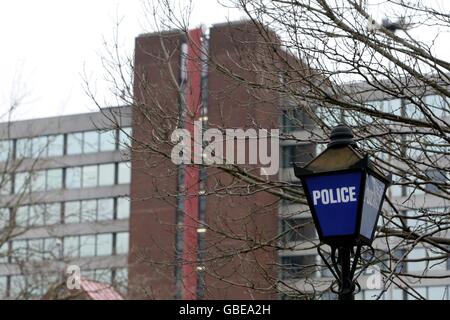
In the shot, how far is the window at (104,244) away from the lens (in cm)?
7388

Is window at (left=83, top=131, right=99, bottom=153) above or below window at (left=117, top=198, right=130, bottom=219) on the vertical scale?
above

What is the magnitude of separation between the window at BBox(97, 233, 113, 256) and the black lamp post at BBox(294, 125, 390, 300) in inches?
2640

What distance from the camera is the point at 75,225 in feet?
243

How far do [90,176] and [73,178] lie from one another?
5.29 feet

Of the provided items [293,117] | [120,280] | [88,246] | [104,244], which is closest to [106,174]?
[104,244]

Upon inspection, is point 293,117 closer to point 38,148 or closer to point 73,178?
point 38,148

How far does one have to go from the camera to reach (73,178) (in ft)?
260

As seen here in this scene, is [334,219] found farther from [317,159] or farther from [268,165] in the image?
[268,165]

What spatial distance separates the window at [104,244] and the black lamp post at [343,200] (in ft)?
220

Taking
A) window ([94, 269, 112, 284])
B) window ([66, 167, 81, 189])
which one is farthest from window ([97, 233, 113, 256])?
window ([94, 269, 112, 284])

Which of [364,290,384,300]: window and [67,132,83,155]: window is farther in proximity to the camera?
[67,132,83,155]: window

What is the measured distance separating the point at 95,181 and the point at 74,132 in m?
4.20

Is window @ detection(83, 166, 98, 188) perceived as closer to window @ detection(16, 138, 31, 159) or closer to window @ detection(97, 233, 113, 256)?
window @ detection(97, 233, 113, 256)

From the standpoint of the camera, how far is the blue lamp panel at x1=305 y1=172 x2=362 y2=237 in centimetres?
705
